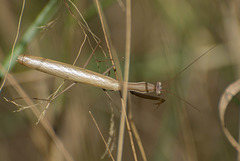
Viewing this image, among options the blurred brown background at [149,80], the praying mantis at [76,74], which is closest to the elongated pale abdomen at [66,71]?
the praying mantis at [76,74]

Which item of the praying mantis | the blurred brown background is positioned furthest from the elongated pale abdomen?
the blurred brown background

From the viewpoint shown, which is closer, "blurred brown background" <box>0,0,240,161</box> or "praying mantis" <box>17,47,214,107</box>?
"praying mantis" <box>17,47,214,107</box>

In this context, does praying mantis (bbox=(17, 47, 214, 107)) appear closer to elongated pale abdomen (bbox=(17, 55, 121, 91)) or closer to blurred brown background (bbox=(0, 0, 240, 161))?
elongated pale abdomen (bbox=(17, 55, 121, 91))

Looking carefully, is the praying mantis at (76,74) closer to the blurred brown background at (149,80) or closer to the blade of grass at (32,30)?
the blade of grass at (32,30)

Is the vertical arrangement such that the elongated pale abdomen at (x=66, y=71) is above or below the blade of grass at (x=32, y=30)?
below

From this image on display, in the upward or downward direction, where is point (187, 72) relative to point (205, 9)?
downward

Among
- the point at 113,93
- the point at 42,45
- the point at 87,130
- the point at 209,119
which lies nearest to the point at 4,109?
the point at 42,45

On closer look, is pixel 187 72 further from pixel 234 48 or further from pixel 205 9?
pixel 205 9
